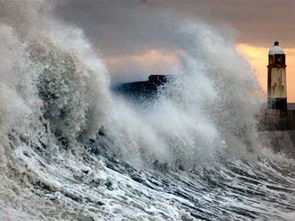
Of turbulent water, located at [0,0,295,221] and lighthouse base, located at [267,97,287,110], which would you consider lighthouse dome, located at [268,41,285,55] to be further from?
turbulent water, located at [0,0,295,221]

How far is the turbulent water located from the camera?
465 centimetres

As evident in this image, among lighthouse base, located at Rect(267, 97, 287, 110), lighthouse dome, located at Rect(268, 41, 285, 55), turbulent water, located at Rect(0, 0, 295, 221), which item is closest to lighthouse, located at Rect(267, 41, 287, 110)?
lighthouse base, located at Rect(267, 97, 287, 110)

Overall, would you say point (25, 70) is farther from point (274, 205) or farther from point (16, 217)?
point (274, 205)

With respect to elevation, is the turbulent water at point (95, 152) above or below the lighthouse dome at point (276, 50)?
below

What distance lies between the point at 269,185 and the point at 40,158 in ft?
13.0

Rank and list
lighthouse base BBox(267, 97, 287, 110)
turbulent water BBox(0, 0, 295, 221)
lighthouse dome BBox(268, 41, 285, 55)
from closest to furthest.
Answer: turbulent water BBox(0, 0, 295, 221) → lighthouse base BBox(267, 97, 287, 110) → lighthouse dome BBox(268, 41, 285, 55)

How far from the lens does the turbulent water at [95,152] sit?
465 centimetres

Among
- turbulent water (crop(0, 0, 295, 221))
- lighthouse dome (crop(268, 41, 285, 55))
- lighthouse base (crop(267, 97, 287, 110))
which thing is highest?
lighthouse dome (crop(268, 41, 285, 55))

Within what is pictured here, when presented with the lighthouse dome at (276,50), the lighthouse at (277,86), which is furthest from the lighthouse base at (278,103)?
the lighthouse dome at (276,50)

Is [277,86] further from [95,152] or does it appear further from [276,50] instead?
[95,152]

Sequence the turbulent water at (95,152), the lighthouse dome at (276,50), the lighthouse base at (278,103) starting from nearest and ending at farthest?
the turbulent water at (95,152), the lighthouse base at (278,103), the lighthouse dome at (276,50)

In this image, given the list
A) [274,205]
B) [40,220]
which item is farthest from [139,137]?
[40,220]

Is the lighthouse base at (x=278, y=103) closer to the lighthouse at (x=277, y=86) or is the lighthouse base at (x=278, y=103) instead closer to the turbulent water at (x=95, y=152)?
the lighthouse at (x=277, y=86)

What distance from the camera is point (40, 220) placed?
13.2 ft
